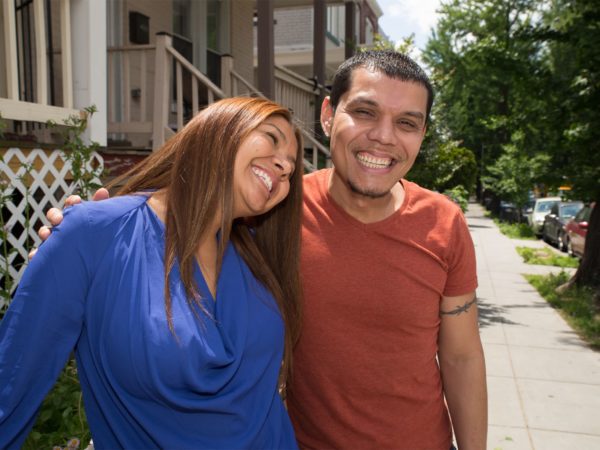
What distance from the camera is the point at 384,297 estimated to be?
6.46 ft

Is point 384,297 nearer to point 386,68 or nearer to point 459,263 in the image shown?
point 459,263

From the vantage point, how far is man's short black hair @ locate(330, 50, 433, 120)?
2034mm

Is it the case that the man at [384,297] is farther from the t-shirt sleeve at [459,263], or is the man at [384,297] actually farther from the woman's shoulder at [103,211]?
the woman's shoulder at [103,211]

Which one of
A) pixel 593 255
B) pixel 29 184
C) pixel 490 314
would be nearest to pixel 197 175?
pixel 29 184

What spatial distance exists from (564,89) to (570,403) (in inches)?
209

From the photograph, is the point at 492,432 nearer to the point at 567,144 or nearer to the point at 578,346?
the point at 578,346

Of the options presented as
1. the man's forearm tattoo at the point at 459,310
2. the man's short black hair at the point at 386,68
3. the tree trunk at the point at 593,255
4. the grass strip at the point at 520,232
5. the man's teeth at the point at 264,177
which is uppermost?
the man's short black hair at the point at 386,68

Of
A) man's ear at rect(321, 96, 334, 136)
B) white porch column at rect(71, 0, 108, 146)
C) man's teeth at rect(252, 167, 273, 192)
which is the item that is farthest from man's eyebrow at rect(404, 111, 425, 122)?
white porch column at rect(71, 0, 108, 146)

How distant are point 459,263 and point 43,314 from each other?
1313mm

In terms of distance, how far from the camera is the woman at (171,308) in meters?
1.47

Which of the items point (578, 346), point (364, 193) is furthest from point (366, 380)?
point (578, 346)

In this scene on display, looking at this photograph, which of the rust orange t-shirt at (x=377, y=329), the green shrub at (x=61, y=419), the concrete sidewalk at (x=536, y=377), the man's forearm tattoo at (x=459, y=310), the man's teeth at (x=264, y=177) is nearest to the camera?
the man's teeth at (x=264, y=177)

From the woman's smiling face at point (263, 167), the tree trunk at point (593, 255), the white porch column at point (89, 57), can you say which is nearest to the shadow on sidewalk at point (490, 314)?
the tree trunk at point (593, 255)

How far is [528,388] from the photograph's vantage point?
19.4 feet
